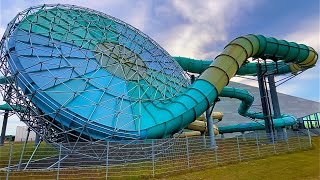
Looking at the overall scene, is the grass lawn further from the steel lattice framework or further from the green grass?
the steel lattice framework

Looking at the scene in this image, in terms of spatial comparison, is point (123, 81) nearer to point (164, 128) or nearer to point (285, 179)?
point (164, 128)

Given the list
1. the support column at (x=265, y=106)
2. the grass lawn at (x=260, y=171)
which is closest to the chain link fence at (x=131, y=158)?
the grass lawn at (x=260, y=171)

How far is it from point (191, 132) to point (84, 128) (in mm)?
21934

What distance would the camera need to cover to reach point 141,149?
661 inches

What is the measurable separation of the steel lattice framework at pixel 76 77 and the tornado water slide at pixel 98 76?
64 millimetres

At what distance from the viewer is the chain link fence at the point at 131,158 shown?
14.2m

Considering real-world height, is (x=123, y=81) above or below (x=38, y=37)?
below

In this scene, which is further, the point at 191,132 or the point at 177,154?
the point at 191,132

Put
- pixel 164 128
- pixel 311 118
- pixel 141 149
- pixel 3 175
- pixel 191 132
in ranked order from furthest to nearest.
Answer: pixel 311 118, pixel 191 132, pixel 164 128, pixel 141 149, pixel 3 175

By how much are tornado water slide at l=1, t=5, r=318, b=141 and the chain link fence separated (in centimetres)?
124

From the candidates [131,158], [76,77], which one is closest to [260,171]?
[131,158]

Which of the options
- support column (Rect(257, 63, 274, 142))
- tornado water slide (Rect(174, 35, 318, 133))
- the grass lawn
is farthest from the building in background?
the grass lawn

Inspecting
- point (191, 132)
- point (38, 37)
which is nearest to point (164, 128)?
point (38, 37)

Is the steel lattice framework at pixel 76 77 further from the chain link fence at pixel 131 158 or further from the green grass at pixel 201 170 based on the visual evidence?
the green grass at pixel 201 170
